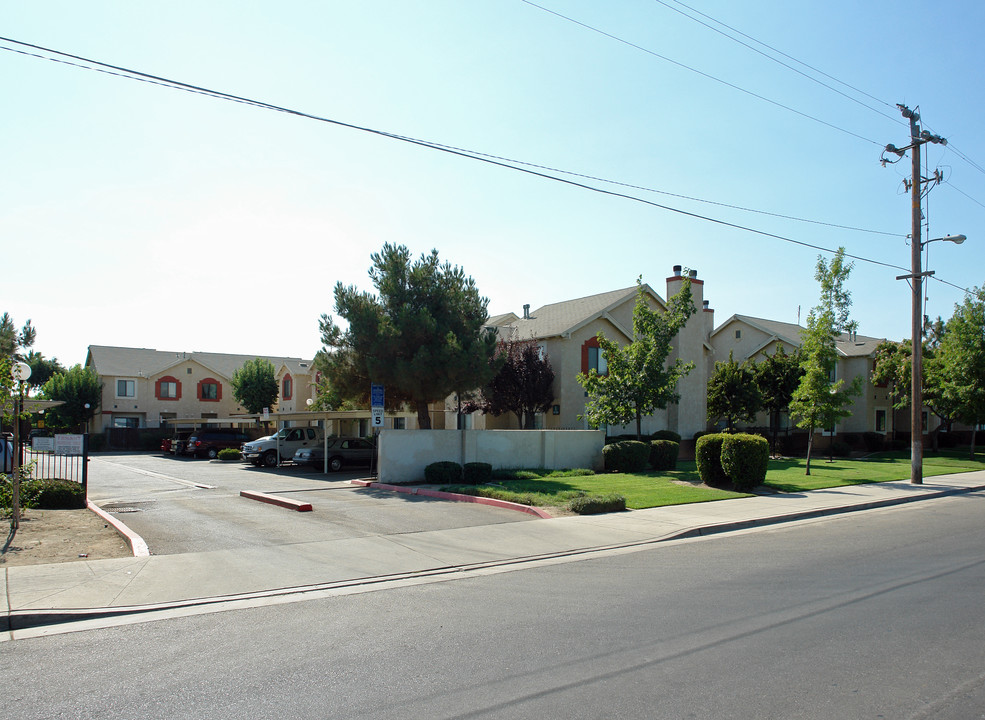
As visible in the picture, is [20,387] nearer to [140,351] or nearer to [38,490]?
[38,490]

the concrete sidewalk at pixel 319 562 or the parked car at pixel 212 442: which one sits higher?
the concrete sidewalk at pixel 319 562

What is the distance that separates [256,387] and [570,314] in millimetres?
29007

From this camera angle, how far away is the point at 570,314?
107ft

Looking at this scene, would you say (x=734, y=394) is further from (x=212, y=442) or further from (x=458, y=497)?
(x=212, y=442)

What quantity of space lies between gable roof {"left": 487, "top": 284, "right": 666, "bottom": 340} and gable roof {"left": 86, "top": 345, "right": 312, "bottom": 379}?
77.9 ft

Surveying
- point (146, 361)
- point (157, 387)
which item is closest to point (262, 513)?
point (157, 387)

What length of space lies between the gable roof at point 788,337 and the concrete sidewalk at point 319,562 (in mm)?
26953

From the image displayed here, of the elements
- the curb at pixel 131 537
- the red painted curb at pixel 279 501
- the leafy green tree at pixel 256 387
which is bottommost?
the red painted curb at pixel 279 501

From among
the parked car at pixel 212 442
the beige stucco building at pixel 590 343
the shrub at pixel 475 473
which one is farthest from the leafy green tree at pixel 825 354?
the parked car at pixel 212 442

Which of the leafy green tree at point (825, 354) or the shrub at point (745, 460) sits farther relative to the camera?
the leafy green tree at point (825, 354)

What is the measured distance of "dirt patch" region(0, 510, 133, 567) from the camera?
9953 mm

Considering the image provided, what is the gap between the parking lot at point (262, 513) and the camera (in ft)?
39.9

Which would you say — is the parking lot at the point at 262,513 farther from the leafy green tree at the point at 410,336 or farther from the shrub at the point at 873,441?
the shrub at the point at 873,441

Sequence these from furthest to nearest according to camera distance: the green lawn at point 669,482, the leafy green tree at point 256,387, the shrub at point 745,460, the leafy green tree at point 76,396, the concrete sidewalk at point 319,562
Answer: the leafy green tree at point 256,387 < the leafy green tree at point 76,396 < the shrub at point 745,460 < the green lawn at point 669,482 < the concrete sidewalk at point 319,562
